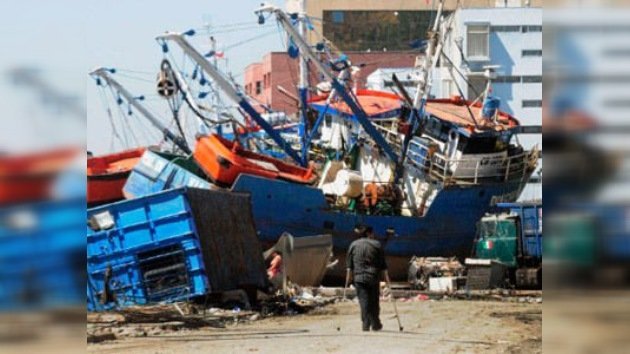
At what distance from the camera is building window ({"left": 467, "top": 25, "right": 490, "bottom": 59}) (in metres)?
47.4

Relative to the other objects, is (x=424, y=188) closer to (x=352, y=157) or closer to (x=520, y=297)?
(x=352, y=157)

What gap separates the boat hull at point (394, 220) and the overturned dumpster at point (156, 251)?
903cm

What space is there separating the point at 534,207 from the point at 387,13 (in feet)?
128

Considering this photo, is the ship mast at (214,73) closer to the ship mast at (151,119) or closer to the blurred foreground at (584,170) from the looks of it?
the ship mast at (151,119)

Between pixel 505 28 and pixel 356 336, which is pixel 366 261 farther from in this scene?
pixel 505 28

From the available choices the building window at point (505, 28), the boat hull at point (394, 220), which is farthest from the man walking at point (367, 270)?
the building window at point (505, 28)

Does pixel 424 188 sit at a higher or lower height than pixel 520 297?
higher

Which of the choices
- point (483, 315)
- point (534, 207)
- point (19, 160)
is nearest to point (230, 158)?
point (534, 207)

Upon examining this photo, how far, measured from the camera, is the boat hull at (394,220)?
24359mm

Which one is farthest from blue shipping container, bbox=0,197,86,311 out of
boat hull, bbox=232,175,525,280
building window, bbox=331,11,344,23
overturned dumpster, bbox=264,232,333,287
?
building window, bbox=331,11,344,23

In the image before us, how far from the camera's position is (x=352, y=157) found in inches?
1139

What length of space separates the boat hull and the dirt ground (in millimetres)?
9940

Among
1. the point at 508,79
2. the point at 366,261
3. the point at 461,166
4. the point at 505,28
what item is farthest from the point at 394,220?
the point at 505,28

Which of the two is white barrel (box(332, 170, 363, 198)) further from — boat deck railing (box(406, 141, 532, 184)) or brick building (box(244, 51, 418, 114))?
brick building (box(244, 51, 418, 114))
